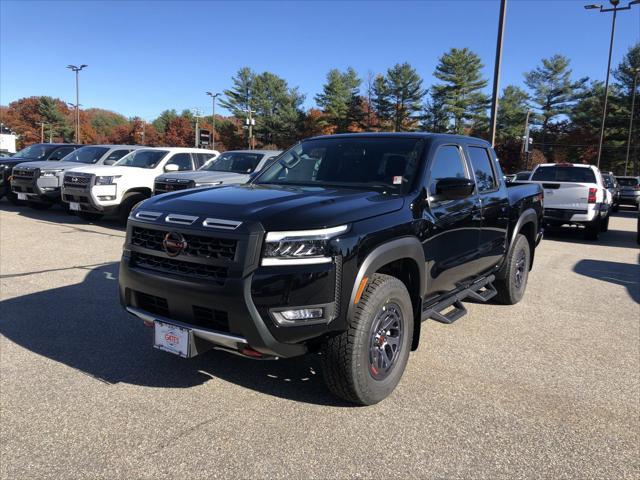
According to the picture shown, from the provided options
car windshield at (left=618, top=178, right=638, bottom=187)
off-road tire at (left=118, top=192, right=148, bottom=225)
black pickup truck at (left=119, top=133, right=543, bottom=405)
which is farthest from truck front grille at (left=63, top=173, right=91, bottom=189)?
car windshield at (left=618, top=178, right=638, bottom=187)

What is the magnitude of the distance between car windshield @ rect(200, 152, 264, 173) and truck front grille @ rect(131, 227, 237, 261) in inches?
327

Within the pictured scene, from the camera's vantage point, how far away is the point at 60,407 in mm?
3254

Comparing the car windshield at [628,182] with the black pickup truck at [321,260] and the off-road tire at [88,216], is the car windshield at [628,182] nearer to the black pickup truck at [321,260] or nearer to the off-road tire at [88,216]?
the off-road tire at [88,216]

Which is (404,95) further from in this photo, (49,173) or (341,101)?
(49,173)

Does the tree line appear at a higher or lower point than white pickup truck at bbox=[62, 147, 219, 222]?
higher

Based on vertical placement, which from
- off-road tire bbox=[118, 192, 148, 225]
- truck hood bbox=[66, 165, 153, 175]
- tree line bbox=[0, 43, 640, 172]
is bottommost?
off-road tire bbox=[118, 192, 148, 225]

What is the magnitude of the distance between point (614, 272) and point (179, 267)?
7.76 metres

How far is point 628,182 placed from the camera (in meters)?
25.6

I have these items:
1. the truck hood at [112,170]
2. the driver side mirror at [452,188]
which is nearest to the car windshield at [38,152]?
the truck hood at [112,170]

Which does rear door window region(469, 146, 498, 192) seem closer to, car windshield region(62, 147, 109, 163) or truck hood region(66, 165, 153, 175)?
truck hood region(66, 165, 153, 175)

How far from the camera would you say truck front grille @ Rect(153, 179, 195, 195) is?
10.4 m

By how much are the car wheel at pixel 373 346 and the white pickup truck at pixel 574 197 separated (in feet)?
29.5

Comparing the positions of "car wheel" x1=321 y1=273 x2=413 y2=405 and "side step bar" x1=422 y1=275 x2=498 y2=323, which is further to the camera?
"side step bar" x1=422 y1=275 x2=498 y2=323

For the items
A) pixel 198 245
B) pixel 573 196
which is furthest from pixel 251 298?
pixel 573 196
